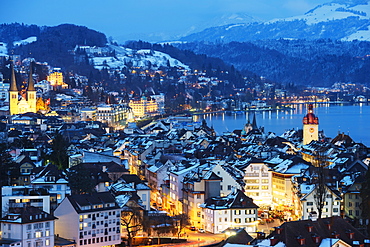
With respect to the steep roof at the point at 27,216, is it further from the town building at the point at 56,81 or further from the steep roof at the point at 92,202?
the town building at the point at 56,81

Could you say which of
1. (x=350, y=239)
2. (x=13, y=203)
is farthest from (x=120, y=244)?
(x=350, y=239)

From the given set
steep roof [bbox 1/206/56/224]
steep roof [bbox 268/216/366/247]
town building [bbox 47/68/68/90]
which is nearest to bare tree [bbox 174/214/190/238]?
steep roof [bbox 1/206/56/224]

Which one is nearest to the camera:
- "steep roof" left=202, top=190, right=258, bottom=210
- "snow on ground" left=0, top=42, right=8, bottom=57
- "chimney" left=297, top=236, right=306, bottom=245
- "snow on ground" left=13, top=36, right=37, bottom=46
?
"chimney" left=297, top=236, right=306, bottom=245

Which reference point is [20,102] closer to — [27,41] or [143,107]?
[143,107]

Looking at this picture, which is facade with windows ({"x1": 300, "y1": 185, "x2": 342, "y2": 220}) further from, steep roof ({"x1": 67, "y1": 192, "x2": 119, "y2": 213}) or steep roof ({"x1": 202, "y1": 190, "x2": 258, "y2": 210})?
steep roof ({"x1": 67, "y1": 192, "x2": 119, "y2": 213})


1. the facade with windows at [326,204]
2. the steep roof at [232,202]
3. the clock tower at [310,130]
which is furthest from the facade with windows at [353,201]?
the clock tower at [310,130]

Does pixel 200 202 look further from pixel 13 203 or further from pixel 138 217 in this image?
pixel 13 203
